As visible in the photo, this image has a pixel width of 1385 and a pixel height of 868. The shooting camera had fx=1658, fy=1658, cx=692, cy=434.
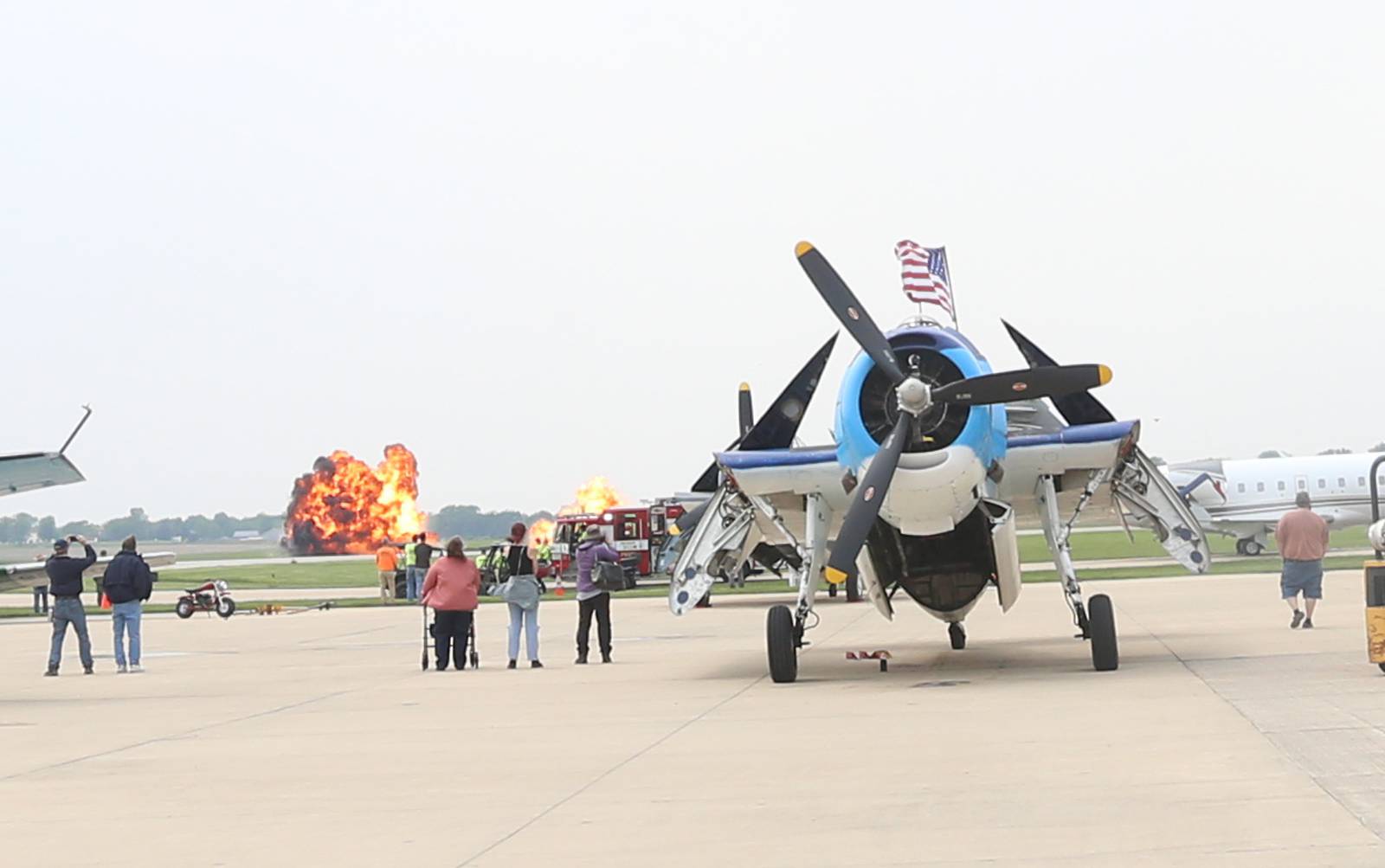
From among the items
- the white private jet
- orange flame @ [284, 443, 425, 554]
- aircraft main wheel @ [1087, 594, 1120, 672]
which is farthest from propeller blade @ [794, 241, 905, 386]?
orange flame @ [284, 443, 425, 554]

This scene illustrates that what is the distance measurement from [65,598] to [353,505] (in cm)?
6104

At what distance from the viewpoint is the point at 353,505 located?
82812 millimetres

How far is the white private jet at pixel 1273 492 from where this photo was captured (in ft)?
189

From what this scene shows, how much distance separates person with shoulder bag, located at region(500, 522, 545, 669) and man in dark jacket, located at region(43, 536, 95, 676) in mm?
5579

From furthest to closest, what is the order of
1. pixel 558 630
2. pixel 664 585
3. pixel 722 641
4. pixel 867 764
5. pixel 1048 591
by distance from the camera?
1. pixel 664 585
2. pixel 1048 591
3. pixel 558 630
4. pixel 722 641
5. pixel 867 764

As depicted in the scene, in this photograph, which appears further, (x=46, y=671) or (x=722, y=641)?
(x=722, y=641)

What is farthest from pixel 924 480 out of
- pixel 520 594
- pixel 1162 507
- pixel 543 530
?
pixel 543 530

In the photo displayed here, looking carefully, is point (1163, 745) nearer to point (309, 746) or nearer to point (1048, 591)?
point (309, 746)

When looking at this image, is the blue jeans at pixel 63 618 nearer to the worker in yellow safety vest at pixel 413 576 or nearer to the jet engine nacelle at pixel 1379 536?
the jet engine nacelle at pixel 1379 536

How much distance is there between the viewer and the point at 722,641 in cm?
2614

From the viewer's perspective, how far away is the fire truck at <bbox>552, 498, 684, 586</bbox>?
163 feet

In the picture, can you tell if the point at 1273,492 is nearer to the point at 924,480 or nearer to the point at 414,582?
the point at 414,582

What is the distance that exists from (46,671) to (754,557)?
19.9m

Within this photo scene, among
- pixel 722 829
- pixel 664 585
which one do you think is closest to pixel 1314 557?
pixel 722 829
